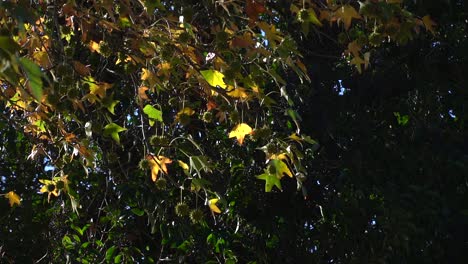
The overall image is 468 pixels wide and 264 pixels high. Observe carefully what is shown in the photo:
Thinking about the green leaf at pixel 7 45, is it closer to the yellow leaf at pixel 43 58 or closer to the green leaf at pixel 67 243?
the yellow leaf at pixel 43 58

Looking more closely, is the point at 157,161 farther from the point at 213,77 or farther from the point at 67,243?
the point at 67,243

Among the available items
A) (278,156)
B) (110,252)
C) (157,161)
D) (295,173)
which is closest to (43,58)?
(157,161)

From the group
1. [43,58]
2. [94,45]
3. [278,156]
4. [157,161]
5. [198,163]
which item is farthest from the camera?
[94,45]

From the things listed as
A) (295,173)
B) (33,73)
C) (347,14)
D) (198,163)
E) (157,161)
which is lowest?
(295,173)

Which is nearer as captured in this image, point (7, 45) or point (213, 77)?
point (7, 45)

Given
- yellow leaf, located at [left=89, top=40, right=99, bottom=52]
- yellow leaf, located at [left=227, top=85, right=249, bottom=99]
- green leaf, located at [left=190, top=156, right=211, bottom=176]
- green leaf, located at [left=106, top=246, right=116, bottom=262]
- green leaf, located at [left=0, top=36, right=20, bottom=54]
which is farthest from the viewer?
green leaf, located at [left=106, top=246, right=116, bottom=262]

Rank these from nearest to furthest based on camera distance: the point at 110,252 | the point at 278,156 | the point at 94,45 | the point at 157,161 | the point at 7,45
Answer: the point at 7,45, the point at 278,156, the point at 157,161, the point at 94,45, the point at 110,252

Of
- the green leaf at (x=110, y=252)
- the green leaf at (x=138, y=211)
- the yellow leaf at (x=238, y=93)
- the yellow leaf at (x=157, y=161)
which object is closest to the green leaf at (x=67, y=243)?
the green leaf at (x=110, y=252)

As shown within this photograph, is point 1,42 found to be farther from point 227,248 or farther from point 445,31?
point 445,31

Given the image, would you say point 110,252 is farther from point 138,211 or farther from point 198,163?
point 198,163

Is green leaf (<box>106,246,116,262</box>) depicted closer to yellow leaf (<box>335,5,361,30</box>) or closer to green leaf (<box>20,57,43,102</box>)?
yellow leaf (<box>335,5,361,30</box>)

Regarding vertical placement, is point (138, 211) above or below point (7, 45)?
below

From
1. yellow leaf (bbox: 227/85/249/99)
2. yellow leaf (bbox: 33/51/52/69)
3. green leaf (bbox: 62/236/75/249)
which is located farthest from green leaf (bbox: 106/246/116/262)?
yellow leaf (bbox: 227/85/249/99)

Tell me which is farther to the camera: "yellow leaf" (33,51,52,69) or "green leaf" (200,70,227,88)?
"yellow leaf" (33,51,52,69)
